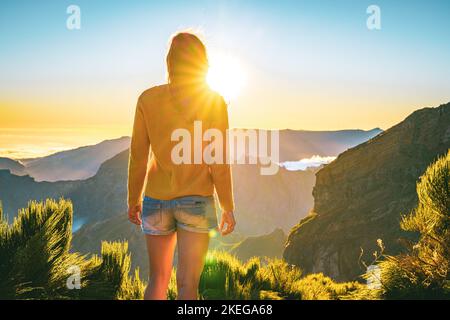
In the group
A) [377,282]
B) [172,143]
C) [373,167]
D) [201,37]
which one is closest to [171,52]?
[201,37]

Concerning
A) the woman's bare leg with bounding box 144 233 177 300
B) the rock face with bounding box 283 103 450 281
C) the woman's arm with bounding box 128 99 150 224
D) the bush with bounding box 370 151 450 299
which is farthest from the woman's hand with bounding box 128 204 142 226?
the rock face with bounding box 283 103 450 281

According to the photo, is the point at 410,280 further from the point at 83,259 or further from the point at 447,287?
the point at 83,259

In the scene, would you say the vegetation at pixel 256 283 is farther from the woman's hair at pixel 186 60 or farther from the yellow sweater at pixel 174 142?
the woman's hair at pixel 186 60

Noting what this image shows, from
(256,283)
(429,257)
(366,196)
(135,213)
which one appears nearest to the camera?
(135,213)

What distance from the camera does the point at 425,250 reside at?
5.08 metres

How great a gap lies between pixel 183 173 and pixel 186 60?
2.64 feet

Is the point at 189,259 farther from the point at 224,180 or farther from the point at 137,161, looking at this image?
the point at 137,161

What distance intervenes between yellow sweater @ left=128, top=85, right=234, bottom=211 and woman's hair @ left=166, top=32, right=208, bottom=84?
0.12 meters

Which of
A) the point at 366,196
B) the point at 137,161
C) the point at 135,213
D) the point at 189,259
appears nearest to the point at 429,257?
the point at 189,259

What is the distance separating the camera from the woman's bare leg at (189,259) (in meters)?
3.00

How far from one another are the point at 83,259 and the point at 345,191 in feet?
228

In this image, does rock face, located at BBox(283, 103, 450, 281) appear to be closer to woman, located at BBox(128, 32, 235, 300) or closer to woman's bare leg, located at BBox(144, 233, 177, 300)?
woman's bare leg, located at BBox(144, 233, 177, 300)

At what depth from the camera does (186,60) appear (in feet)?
10.0

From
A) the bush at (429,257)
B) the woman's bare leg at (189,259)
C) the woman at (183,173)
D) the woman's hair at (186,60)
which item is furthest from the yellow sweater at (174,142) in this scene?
the bush at (429,257)
